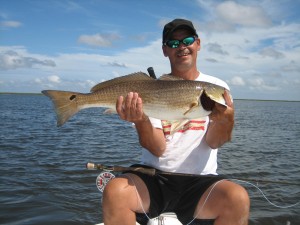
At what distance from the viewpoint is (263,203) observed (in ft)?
29.6

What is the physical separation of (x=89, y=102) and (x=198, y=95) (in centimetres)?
135

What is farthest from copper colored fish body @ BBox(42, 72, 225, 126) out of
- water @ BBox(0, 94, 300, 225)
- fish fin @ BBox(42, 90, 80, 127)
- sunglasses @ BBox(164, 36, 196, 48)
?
water @ BBox(0, 94, 300, 225)

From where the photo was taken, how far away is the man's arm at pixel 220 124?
4.08m

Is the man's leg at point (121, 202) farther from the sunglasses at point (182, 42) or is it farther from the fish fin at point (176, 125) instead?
the sunglasses at point (182, 42)

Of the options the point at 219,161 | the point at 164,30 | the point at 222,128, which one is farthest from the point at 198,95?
the point at 219,161

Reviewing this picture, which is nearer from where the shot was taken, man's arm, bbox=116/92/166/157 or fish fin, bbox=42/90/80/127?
man's arm, bbox=116/92/166/157

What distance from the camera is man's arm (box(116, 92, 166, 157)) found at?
4082 mm

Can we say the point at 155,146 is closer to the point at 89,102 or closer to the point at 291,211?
the point at 89,102

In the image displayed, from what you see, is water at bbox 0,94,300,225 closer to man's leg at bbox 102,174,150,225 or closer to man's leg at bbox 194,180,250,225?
man's leg at bbox 102,174,150,225

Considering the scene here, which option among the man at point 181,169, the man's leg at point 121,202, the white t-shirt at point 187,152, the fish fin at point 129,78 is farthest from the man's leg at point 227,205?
the fish fin at point 129,78

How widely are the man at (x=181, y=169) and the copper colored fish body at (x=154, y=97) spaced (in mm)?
117

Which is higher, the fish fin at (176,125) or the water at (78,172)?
the fish fin at (176,125)

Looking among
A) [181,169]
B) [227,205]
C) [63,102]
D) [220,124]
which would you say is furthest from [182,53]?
[227,205]

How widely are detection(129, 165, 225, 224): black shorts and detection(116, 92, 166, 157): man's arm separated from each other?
359 mm
